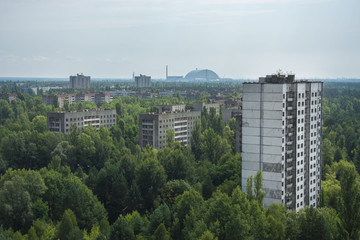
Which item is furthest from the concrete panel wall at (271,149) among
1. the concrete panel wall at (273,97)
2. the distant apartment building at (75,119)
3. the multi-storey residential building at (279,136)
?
the distant apartment building at (75,119)

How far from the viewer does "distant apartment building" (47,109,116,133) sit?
93250 millimetres

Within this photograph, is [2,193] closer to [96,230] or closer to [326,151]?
[96,230]

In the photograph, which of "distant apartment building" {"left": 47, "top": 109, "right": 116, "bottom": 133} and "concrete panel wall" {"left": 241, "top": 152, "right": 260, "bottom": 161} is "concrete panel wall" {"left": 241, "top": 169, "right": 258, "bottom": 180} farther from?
"distant apartment building" {"left": 47, "top": 109, "right": 116, "bottom": 133}

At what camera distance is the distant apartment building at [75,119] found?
93.2 m

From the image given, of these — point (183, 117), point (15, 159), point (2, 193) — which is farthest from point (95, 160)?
point (2, 193)

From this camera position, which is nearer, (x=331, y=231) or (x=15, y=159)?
(x=331, y=231)

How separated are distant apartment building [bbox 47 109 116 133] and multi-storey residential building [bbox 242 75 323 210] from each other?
51681mm

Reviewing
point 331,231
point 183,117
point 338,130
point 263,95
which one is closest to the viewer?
point 331,231

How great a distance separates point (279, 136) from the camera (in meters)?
46.5

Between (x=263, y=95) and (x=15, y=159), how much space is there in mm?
43922

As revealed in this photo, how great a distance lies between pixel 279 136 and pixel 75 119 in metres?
56.0

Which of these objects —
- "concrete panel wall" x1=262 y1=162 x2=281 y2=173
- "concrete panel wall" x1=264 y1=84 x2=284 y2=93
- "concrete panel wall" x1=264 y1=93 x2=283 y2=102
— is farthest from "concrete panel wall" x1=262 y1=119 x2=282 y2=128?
"concrete panel wall" x1=262 y1=162 x2=281 y2=173

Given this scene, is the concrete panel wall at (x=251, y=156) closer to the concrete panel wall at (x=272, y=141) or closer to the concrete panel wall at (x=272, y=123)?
the concrete panel wall at (x=272, y=141)

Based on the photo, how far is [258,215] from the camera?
3866 centimetres
